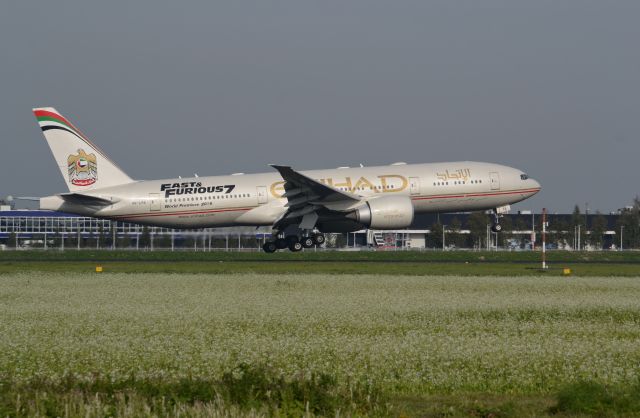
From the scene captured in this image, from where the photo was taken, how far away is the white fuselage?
51.0 metres

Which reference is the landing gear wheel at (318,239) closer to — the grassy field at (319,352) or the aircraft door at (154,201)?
the aircraft door at (154,201)

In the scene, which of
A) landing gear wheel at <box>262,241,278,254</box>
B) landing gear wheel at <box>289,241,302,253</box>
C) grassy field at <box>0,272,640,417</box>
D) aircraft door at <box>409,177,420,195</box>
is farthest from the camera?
landing gear wheel at <box>262,241,278,254</box>

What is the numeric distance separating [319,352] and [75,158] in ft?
130

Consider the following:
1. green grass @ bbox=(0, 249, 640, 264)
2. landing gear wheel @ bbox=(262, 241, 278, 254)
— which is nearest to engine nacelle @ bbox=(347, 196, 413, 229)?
green grass @ bbox=(0, 249, 640, 264)

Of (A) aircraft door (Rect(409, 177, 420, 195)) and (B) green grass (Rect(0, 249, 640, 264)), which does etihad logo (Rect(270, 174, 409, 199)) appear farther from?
(B) green grass (Rect(0, 249, 640, 264))

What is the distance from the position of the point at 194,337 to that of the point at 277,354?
2.79 metres

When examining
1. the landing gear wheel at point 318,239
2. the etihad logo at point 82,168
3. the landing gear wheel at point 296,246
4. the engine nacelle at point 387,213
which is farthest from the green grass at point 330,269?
the etihad logo at point 82,168

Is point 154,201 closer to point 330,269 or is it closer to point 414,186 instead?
point 330,269

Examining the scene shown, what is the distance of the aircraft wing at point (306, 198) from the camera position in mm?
48594

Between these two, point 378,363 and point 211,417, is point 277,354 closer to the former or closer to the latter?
point 378,363

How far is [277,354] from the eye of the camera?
1463 centimetres

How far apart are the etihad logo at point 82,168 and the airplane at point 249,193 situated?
57 mm

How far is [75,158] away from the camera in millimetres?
51562

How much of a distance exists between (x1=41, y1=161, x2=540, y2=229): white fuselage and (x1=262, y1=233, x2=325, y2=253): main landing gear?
6.59 ft
